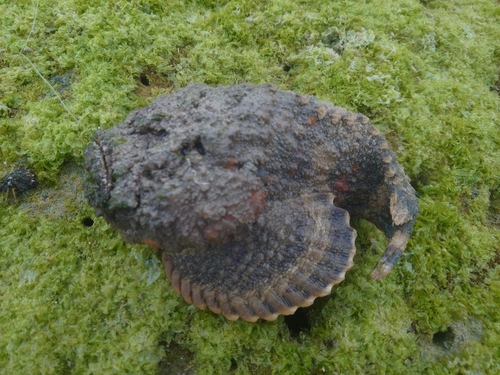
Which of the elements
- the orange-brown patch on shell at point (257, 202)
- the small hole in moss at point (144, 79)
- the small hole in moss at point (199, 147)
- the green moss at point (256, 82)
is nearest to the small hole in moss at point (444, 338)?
the green moss at point (256, 82)

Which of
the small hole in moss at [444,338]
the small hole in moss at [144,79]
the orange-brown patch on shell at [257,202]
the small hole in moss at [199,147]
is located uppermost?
the small hole in moss at [199,147]

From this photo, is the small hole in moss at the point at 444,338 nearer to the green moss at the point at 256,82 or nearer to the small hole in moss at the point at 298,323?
the green moss at the point at 256,82

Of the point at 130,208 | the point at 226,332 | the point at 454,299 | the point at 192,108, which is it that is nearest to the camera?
the point at 130,208

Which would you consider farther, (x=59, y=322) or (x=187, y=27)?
(x=187, y=27)

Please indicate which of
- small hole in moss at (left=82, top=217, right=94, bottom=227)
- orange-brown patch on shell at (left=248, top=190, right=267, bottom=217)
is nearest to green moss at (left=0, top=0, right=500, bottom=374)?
small hole in moss at (left=82, top=217, right=94, bottom=227)

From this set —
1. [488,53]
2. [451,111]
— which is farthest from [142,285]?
[488,53]

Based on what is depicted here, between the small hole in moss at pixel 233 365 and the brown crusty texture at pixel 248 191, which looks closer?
the brown crusty texture at pixel 248 191

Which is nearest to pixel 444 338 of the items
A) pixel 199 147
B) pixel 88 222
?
pixel 199 147

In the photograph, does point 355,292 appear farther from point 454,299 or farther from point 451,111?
point 451,111
